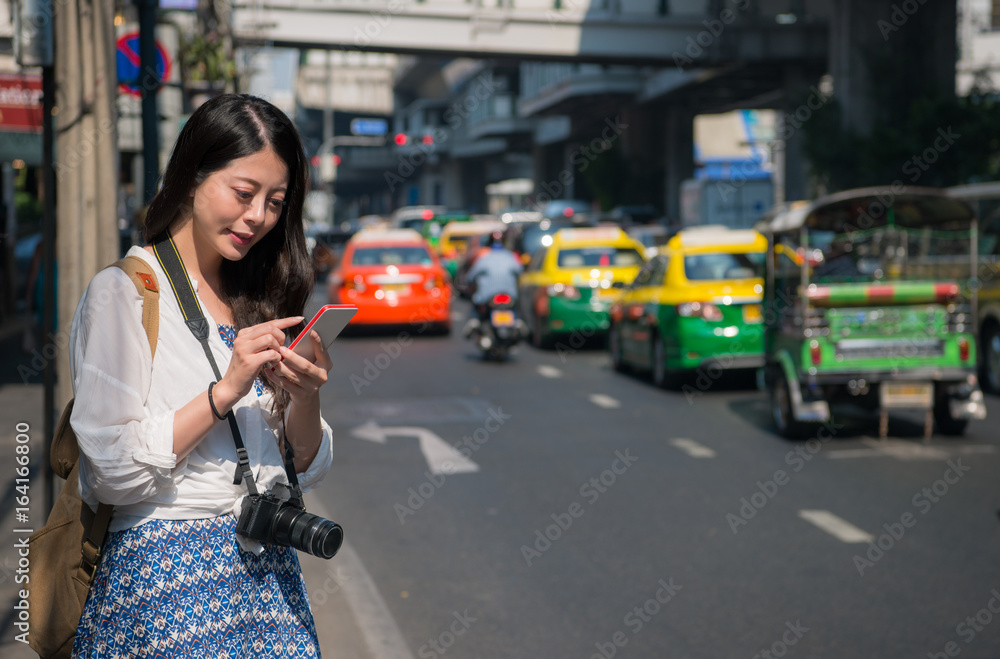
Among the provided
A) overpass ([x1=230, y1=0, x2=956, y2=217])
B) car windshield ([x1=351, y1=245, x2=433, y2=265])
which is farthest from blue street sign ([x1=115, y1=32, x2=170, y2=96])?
overpass ([x1=230, y1=0, x2=956, y2=217])

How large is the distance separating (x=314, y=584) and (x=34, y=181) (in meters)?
23.1

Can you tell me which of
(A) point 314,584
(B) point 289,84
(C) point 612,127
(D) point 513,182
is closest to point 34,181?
(A) point 314,584

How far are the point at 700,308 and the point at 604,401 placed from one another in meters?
1.51

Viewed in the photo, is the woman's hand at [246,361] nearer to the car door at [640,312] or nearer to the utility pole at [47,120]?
the utility pole at [47,120]

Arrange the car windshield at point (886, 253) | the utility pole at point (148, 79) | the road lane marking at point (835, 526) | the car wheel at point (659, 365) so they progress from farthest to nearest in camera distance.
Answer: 1. the car wheel at point (659, 365)
2. the car windshield at point (886, 253)
3. the utility pole at point (148, 79)
4. the road lane marking at point (835, 526)

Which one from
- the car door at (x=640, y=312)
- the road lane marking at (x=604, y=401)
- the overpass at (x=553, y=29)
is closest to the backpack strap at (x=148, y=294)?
the road lane marking at (x=604, y=401)

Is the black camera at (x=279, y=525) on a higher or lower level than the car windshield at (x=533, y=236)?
higher

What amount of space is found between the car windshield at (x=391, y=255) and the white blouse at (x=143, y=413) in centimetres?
1879

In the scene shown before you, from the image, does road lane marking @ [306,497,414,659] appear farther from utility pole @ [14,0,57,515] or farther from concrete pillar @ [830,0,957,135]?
concrete pillar @ [830,0,957,135]

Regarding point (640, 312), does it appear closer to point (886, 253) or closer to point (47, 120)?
point (886, 253)

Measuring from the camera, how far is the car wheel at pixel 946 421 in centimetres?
1040

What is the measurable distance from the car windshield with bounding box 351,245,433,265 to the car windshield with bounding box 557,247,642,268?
11.3 ft

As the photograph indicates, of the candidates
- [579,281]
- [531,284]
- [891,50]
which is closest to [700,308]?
[579,281]

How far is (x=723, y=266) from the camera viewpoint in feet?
45.7
